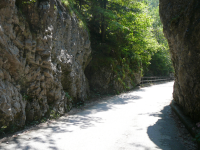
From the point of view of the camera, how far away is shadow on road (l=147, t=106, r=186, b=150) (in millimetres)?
4633

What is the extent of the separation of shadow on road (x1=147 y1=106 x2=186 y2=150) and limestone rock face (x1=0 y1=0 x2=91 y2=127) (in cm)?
427

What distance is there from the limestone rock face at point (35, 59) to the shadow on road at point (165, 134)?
4266 mm

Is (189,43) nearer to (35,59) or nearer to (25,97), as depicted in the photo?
(35,59)

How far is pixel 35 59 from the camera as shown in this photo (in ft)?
22.0

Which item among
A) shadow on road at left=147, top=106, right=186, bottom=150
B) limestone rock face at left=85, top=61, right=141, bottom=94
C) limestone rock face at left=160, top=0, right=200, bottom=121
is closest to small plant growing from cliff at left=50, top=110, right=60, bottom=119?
shadow on road at left=147, top=106, right=186, bottom=150

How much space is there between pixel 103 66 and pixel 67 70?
5975 mm

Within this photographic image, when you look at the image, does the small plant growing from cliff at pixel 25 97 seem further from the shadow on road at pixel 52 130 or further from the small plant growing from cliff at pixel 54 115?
the small plant growing from cliff at pixel 54 115

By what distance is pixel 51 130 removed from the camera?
5848 millimetres

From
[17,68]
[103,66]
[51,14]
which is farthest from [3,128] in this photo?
[103,66]

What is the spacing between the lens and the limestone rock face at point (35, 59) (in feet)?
17.4

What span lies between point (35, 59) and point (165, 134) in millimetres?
5431

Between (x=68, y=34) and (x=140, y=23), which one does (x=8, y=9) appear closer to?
(x=68, y=34)

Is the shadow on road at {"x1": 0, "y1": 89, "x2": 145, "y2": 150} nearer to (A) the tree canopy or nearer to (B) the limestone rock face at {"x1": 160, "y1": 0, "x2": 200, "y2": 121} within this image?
(B) the limestone rock face at {"x1": 160, "y1": 0, "x2": 200, "y2": 121}

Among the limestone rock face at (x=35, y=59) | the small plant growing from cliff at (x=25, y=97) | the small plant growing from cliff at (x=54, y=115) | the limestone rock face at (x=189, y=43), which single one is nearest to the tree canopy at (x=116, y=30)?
the limestone rock face at (x=35, y=59)
